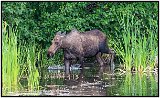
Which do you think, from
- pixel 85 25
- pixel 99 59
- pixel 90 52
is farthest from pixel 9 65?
pixel 85 25

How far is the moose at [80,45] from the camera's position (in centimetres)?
1590

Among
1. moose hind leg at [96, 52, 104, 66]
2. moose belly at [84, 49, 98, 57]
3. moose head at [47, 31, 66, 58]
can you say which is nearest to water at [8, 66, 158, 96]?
moose head at [47, 31, 66, 58]

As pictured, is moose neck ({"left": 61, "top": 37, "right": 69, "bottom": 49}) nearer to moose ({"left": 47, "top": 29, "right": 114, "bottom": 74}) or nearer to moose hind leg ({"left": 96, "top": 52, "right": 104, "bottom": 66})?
moose ({"left": 47, "top": 29, "right": 114, "bottom": 74})

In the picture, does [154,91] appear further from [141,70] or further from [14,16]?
[14,16]

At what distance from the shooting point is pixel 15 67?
11031 mm

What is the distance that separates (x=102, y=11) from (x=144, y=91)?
7.39 meters

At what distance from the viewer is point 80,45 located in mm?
16656

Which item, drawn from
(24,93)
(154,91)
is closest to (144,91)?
(154,91)

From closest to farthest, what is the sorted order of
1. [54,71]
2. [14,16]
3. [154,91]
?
[154,91] < [54,71] < [14,16]

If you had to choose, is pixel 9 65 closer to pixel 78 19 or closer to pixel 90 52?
pixel 90 52

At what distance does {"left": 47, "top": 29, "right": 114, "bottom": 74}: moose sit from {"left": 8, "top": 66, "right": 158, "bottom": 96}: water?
3.36ft

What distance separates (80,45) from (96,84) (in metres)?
4.64

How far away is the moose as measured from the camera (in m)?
15.9

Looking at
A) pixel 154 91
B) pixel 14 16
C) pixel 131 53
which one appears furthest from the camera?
pixel 14 16
